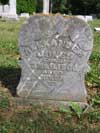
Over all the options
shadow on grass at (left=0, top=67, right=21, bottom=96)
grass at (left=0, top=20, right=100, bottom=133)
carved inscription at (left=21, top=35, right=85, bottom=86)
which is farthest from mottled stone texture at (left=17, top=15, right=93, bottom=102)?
shadow on grass at (left=0, top=67, right=21, bottom=96)

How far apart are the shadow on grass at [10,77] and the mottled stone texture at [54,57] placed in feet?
1.43

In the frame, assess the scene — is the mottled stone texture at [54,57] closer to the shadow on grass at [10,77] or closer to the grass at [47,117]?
the grass at [47,117]

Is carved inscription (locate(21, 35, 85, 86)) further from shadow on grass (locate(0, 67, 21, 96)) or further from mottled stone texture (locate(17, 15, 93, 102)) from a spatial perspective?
shadow on grass (locate(0, 67, 21, 96))

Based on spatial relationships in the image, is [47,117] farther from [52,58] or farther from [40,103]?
[52,58]

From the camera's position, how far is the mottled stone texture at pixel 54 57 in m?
6.15

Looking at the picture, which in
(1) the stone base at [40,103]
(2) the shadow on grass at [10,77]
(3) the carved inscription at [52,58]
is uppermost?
(3) the carved inscription at [52,58]

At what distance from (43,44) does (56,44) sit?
0.57 feet

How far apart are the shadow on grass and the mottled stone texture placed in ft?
1.43

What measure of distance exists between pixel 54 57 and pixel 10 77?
1.38m

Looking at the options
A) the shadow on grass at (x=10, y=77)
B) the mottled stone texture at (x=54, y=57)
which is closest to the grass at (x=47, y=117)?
the shadow on grass at (x=10, y=77)

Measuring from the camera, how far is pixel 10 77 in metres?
7.45

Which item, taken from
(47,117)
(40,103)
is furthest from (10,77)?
(47,117)

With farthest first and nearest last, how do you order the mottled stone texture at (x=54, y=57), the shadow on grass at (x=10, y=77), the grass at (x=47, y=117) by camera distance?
1. the shadow on grass at (x=10, y=77)
2. the mottled stone texture at (x=54, y=57)
3. the grass at (x=47, y=117)

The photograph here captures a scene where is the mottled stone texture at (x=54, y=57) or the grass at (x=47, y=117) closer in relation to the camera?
the grass at (x=47, y=117)
